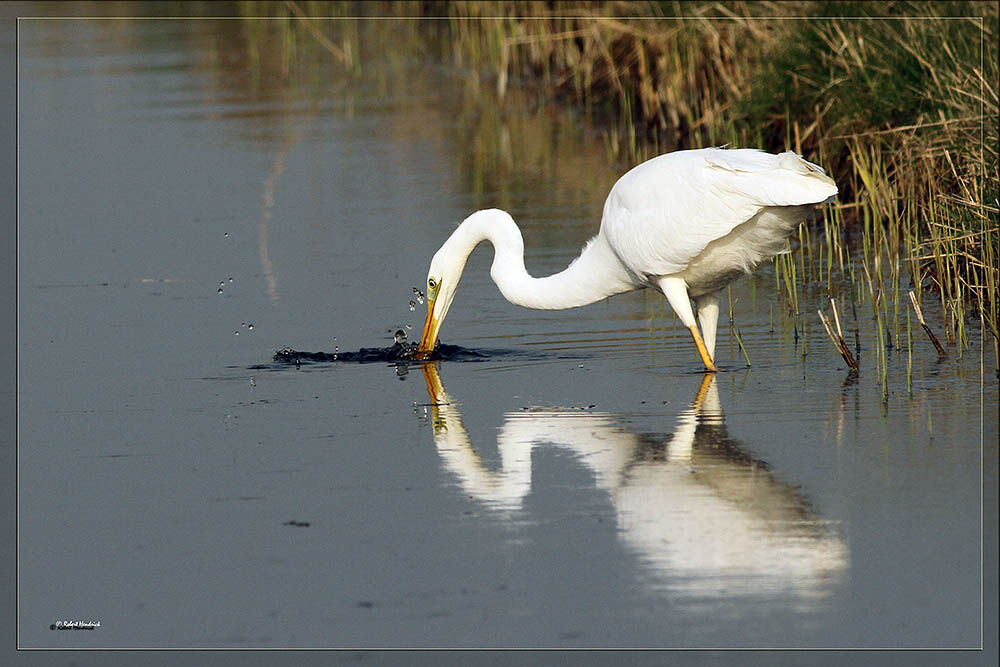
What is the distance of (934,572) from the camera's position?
5.57 metres

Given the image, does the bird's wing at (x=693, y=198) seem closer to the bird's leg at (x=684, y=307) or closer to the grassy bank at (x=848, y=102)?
the bird's leg at (x=684, y=307)

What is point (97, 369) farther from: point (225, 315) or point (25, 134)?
point (25, 134)

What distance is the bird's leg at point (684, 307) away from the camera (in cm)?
839

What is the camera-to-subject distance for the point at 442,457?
7156mm

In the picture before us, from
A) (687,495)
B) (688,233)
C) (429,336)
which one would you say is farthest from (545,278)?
(687,495)

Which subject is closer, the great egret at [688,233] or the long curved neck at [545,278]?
the great egret at [688,233]

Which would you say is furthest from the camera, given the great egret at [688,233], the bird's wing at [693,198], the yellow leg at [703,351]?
the yellow leg at [703,351]

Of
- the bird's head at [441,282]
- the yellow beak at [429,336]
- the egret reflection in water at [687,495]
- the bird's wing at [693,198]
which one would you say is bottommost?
the egret reflection in water at [687,495]

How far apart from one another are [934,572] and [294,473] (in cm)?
281

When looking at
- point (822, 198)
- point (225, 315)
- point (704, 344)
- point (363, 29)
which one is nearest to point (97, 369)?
point (225, 315)

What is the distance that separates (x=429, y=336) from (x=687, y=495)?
3156mm

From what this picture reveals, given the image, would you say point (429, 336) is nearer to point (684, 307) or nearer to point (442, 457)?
point (684, 307)

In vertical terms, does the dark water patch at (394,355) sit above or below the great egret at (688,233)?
below

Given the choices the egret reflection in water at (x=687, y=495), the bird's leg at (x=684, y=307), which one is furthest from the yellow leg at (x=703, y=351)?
the egret reflection in water at (x=687, y=495)
